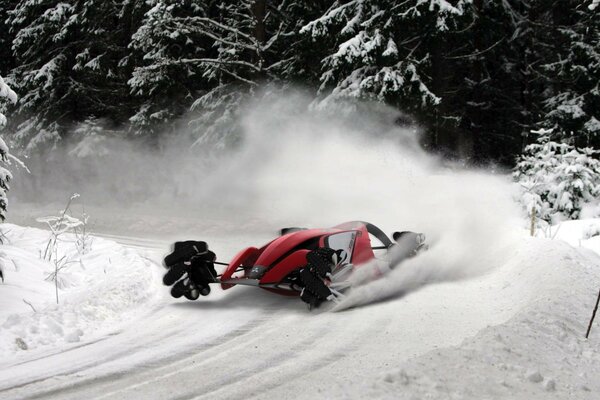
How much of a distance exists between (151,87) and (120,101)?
23.1 ft

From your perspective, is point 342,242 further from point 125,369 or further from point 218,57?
point 218,57

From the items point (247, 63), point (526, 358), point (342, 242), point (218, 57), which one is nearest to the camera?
point (526, 358)

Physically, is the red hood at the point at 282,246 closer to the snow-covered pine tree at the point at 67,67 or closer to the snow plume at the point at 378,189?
the snow plume at the point at 378,189

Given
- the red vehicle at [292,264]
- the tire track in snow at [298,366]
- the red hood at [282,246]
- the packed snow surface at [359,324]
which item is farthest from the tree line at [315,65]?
the tire track in snow at [298,366]

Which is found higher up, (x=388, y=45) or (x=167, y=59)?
(x=167, y=59)

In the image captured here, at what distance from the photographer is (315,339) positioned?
570 cm

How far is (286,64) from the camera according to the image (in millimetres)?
21766

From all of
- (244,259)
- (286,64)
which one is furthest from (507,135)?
(244,259)

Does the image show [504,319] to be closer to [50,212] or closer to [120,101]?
[50,212]

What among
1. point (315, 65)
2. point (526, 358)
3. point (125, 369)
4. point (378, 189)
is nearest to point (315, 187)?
point (378, 189)

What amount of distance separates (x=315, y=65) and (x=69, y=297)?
15134mm

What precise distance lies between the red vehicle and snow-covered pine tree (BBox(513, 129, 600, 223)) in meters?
6.24

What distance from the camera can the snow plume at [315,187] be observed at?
9461 millimetres

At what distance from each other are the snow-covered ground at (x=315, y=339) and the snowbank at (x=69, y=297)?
0.03 m
